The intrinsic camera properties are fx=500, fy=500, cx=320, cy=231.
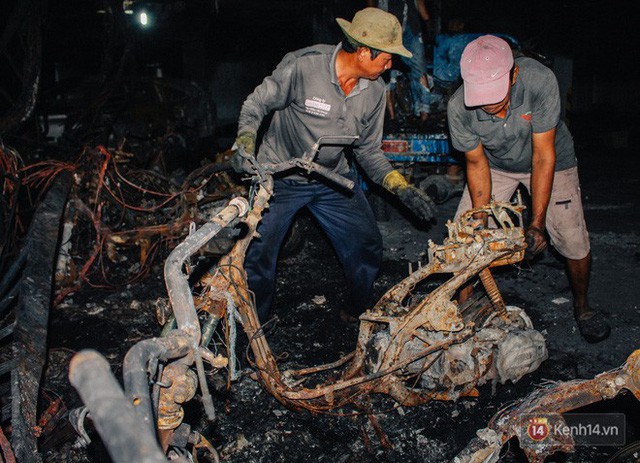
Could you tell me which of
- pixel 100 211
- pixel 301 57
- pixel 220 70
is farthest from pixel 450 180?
pixel 220 70

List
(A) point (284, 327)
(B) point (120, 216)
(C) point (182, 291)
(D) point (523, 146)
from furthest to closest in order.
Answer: (B) point (120, 216), (A) point (284, 327), (D) point (523, 146), (C) point (182, 291)

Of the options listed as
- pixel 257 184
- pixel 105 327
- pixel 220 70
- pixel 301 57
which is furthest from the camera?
pixel 220 70

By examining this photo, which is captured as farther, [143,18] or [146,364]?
[143,18]

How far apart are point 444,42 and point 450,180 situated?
2.11 meters

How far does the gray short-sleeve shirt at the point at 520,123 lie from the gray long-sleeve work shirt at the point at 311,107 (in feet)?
2.09

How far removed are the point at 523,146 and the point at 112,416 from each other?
11.3 ft

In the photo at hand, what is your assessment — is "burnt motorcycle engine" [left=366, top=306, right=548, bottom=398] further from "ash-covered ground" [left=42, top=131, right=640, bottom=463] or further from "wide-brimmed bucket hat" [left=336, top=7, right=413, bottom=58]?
"wide-brimmed bucket hat" [left=336, top=7, right=413, bottom=58]

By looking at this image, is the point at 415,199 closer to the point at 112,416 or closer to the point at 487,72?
the point at 487,72

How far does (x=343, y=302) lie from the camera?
16.2 ft

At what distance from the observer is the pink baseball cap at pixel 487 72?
318 cm

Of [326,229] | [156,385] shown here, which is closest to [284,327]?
[326,229]

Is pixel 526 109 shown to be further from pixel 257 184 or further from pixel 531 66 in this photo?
pixel 257 184

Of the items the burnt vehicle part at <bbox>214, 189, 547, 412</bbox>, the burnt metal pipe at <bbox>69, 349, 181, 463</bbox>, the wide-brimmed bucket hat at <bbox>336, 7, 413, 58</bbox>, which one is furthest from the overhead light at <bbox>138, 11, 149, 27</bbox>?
the burnt metal pipe at <bbox>69, 349, 181, 463</bbox>

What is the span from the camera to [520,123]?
355cm
